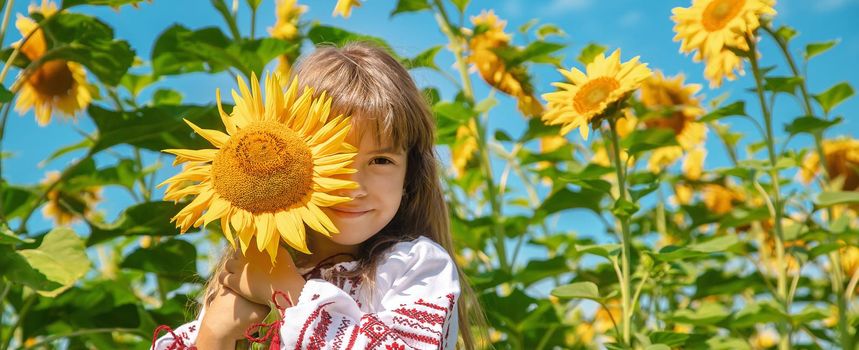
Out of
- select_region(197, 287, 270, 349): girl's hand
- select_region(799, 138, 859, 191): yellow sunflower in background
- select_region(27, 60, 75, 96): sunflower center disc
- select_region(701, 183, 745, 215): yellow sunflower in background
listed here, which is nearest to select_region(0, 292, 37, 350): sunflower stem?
select_region(27, 60, 75, 96): sunflower center disc

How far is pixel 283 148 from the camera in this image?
939 millimetres

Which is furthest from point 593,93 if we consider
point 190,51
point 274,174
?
point 190,51

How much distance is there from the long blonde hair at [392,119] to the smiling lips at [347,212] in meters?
0.08

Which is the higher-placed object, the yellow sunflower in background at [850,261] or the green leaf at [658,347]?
the green leaf at [658,347]

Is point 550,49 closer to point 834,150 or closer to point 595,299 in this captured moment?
point 595,299

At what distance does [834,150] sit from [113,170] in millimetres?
2067

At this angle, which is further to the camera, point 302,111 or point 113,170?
point 113,170

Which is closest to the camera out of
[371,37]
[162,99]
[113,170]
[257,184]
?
[257,184]

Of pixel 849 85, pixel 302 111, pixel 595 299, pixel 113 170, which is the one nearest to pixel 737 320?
pixel 595 299

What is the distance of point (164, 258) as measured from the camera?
194 centimetres

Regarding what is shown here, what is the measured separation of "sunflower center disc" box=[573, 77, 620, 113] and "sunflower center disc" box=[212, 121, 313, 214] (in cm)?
59

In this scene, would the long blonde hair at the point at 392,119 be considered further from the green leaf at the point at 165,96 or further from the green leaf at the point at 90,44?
the green leaf at the point at 165,96

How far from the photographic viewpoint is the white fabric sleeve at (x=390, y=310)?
967 millimetres

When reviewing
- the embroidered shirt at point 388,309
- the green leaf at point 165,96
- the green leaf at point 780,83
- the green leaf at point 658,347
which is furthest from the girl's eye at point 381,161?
the green leaf at point 165,96
